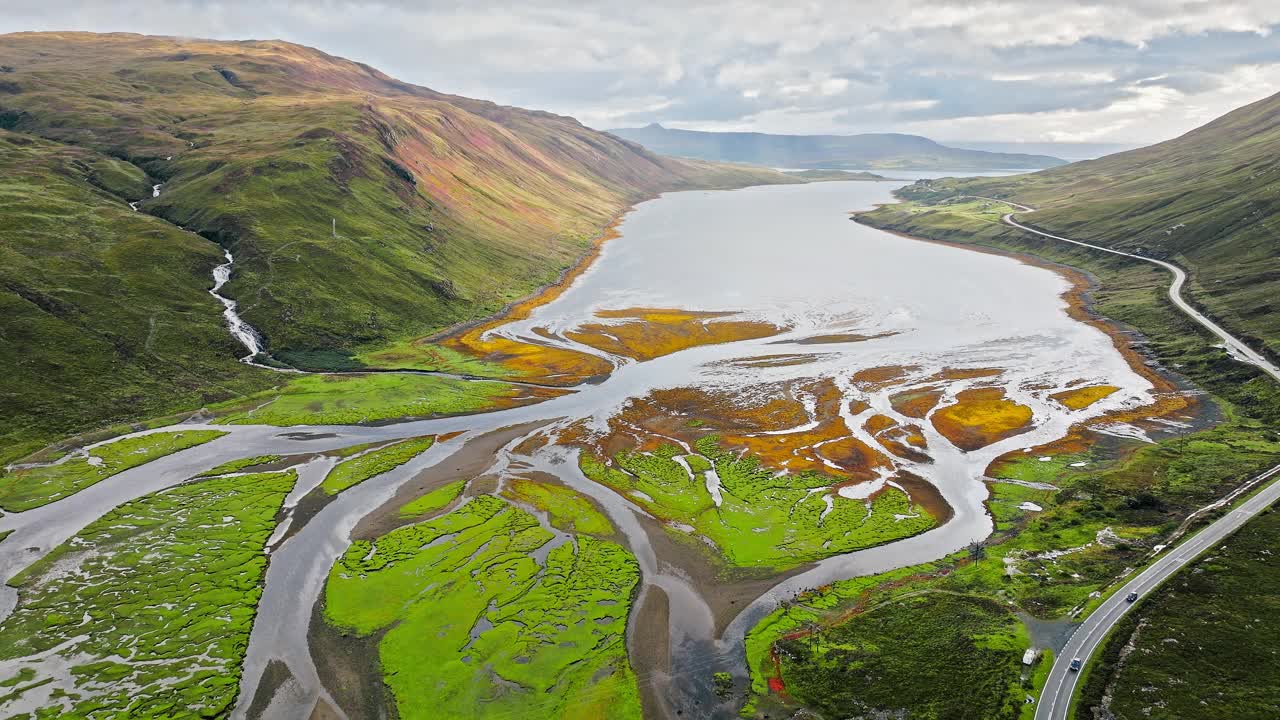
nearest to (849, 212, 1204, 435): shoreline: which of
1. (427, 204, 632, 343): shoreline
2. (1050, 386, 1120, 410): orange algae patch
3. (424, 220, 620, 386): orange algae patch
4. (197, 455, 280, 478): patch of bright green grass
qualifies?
(1050, 386, 1120, 410): orange algae patch

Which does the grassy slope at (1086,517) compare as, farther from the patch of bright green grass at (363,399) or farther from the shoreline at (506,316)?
the shoreline at (506,316)

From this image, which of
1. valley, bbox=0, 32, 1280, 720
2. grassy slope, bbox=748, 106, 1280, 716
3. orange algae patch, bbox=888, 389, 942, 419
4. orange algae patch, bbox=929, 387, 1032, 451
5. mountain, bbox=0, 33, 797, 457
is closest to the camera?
valley, bbox=0, 32, 1280, 720

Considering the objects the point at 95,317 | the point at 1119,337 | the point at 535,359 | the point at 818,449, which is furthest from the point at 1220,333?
the point at 95,317

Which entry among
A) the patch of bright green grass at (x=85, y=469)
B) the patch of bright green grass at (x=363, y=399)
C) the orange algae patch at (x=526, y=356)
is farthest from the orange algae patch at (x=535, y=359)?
the patch of bright green grass at (x=85, y=469)

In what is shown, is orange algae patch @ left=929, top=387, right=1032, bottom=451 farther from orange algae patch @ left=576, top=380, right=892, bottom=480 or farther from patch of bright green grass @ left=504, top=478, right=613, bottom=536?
patch of bright green grass @ left=504, top=478, right=613, bottom=536

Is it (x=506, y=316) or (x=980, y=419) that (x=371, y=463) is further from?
(x=980, y=419)

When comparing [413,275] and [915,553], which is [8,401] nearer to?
[413,275]
